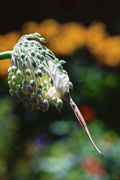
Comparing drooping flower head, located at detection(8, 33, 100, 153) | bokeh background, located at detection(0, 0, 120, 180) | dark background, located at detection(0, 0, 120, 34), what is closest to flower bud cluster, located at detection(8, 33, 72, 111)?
drooping flower head, located at detection(8, 33, 100, 153)

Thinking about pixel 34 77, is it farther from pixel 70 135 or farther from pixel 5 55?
pixel 70 135

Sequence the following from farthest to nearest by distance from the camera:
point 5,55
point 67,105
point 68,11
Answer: point 68,11, point 67,105, point 5,55

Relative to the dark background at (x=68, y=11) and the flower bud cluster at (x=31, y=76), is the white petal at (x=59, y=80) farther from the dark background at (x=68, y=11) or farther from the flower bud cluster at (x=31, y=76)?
the dark background at (x=68, y=11)

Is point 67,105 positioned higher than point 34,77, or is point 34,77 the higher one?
point 34,77

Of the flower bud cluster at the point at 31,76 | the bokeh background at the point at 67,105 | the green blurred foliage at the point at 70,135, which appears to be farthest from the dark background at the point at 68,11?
the flower bud cluster at the point at 31,76

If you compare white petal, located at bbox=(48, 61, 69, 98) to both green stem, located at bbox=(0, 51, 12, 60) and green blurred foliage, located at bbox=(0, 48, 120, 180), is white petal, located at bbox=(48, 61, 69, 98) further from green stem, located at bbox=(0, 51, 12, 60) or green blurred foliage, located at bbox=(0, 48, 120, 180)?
green blurred foliage, located at bbox=(0, 48, 120, 180)

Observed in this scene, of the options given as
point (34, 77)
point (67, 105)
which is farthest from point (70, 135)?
point (34, 77)

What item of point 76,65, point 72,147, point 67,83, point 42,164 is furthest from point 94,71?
point 67,83
